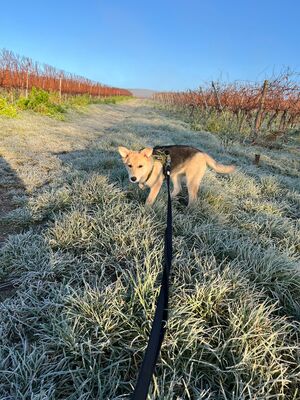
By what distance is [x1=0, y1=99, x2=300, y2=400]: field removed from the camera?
1.85 meters

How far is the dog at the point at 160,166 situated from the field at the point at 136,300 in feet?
1.04

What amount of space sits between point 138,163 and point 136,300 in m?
2.41

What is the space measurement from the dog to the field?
1.04 ft

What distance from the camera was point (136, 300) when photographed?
2.33 metres

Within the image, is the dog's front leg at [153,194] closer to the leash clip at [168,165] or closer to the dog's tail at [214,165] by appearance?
the leash clip at [168,165]

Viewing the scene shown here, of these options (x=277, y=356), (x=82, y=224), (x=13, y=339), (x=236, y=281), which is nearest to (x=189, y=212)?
(x=82, y=224)

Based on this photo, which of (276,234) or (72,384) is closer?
(72,384)

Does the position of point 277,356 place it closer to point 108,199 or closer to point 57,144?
point 108,199

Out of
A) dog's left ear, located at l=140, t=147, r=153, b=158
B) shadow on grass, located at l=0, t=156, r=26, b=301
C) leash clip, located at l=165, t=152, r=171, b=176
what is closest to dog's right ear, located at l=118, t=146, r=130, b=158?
dog's left ear, located at l=140, t=147, r=153, b=158

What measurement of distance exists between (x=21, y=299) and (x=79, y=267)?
649 mm

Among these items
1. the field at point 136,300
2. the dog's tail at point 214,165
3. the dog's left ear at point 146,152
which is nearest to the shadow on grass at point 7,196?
the field at point 136,300

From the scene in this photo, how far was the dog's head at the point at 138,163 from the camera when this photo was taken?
4312 mm

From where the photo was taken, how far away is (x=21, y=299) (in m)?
2.44

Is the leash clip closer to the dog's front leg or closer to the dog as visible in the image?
the dog
